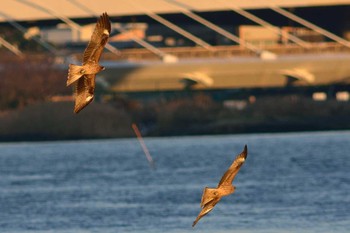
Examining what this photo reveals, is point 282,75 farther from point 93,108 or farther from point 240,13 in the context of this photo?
point 93,108

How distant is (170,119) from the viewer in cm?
12156

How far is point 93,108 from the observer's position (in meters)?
119

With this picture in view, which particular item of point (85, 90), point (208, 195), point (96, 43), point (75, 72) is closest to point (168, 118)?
point (208, 195)

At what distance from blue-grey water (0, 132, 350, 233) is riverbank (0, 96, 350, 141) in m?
5.40

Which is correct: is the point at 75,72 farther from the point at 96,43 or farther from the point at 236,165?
the point at 236,165

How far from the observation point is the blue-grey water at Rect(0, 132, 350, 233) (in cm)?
4912

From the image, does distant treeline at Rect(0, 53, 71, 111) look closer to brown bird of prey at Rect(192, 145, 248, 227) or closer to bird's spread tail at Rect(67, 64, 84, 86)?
brown bird of prey at Rect(192, 145, 248, 227)

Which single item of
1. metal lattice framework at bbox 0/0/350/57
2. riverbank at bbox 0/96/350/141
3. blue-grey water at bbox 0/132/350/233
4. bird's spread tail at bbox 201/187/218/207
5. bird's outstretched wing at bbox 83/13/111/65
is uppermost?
metal lattice framework at bbox 0/0/350/57

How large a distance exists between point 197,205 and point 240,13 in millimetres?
81967

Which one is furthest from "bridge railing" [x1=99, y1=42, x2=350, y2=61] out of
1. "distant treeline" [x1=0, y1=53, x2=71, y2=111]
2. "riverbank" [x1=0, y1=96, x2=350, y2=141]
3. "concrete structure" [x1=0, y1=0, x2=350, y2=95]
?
"riverbank" [x1=0, y1=96, x2=350, y2=141]

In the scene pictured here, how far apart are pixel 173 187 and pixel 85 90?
122 ft

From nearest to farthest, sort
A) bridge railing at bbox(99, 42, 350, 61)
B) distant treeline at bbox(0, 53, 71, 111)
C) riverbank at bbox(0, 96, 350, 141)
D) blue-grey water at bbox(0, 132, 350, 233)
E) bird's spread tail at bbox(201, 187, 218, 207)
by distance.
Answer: bird's spread tail at bbox(201, 187, 218, 207) < blue-grey water at bbox(0, 132, 350, 233) < riverbank at bbox(0, 96, 350, 141) < bridge railing at bbox(99, 42, 350, 61) < distant treeline at bbox(0, 53, 71, 111)

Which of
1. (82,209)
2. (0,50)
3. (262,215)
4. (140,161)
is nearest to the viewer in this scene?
(262,215)

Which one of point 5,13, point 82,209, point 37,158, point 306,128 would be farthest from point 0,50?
point 82,209
